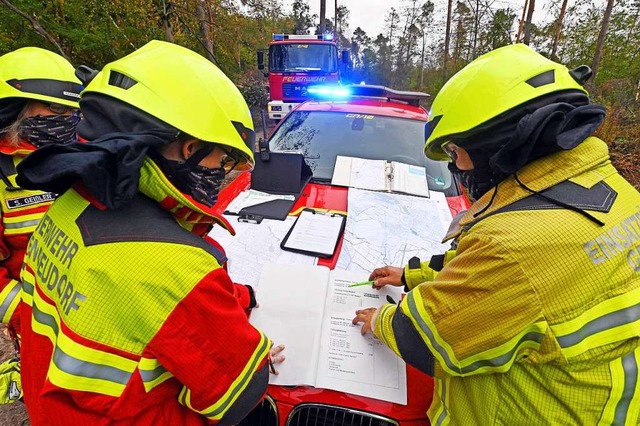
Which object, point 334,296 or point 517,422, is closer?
point 517,422

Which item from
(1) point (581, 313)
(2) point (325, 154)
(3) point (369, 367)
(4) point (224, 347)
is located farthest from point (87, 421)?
(2) point (325, 154)

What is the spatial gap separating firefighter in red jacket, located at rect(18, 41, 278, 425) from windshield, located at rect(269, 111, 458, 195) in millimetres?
1781

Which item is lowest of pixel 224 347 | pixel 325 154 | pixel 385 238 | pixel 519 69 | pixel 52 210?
pixel 385 238

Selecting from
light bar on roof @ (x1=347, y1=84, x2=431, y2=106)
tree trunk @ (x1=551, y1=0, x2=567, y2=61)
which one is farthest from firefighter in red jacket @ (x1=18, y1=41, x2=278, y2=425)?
tree trunk @ (x1=551, y1=0, x2=567, y2=61)

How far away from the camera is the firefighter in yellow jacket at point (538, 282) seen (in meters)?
0.75

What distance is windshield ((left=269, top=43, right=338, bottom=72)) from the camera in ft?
32.1

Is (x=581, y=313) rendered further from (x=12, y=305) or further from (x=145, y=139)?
(x=12, y=305)

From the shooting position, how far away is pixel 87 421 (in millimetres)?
750

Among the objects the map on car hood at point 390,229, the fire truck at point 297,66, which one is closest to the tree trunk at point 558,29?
Answer: the fire truck at point 297,66

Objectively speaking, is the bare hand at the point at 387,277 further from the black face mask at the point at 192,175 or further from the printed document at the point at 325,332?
the black face mask at the point at 192,175

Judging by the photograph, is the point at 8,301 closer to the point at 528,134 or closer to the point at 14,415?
the point at 14,415

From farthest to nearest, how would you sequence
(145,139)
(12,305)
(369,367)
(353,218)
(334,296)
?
(353,218)
(334,296)
(12,305)
(369,367)
(145,139)

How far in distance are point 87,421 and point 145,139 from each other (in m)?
0.63

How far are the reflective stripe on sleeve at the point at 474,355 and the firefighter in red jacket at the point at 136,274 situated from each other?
1.39 feet
